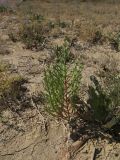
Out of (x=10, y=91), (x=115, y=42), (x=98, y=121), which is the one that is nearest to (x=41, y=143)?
(x=98, y=121)

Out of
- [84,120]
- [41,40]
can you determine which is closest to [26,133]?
[84,120]

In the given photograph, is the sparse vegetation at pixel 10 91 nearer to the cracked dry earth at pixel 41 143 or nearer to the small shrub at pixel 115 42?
the cracked dry earth at pixel 41 143

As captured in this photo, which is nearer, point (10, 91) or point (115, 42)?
point (10, 91)

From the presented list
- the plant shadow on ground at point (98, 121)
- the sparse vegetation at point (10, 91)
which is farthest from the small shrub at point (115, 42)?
the plant shadow on ground at point (98, 121)

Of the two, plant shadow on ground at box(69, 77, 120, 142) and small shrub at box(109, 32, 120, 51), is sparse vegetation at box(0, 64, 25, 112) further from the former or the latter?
small shrub at box(109, 32, 120, 51)

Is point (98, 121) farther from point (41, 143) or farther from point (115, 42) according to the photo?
point (115, 42)

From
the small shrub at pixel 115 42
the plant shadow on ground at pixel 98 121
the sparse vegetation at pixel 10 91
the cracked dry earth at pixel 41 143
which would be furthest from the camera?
the small shrub at pixel 115 42

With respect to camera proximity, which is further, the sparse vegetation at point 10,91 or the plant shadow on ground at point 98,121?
the sparse vegetation at point 10,91

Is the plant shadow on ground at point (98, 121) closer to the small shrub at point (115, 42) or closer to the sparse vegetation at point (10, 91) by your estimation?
the sparse vegetation at point (10, 91)

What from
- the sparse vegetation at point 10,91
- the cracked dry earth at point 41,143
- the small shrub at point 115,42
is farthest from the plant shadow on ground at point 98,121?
the small shrub at point 115,42

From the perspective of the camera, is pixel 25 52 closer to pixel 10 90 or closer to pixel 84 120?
pixel 10 90

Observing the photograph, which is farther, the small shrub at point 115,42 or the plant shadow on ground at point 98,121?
the small shrub at point 115,42

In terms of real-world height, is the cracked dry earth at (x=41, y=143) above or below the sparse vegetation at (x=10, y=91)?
below

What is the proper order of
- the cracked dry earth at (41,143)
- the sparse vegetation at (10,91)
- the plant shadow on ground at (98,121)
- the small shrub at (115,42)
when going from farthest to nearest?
1. the small shrub at (115,42)
2. the sparse vegetation at (10,91)
3. the plant shadow on ground at (98,121)
4. the cracked dry earth at (41,143)
